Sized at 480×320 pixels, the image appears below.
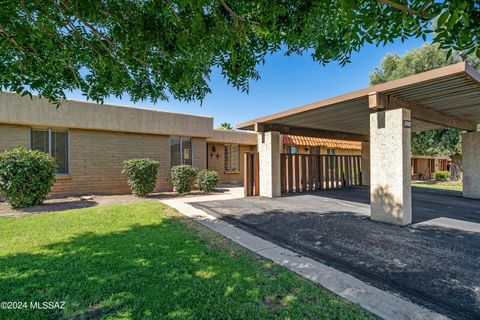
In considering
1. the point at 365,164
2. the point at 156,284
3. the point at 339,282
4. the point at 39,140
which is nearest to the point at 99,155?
the point at 39,140

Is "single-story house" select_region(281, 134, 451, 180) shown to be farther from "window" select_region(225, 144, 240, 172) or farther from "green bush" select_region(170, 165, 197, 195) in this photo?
"green bush" select_region(170, 165, 197, 195)

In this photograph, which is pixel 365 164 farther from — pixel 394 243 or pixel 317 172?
pixel 394 243

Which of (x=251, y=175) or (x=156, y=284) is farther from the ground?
(x=251, y=175)

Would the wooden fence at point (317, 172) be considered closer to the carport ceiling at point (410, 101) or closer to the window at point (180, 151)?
the carport ceiling at point (410, 101)

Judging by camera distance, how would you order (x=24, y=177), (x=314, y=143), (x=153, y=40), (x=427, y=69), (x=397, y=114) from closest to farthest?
(x=153, y=40) → (x=397, y=114) → (x=24, y=177) → (x=427, y=69) → (x=314, y=143)

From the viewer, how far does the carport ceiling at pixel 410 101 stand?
455 centimetres

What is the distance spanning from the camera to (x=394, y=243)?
4.21m

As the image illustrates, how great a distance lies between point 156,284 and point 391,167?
17.4ft

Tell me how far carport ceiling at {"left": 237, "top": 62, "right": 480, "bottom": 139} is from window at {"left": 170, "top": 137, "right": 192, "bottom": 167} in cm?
406

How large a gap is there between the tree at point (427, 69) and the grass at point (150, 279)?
1896 cm

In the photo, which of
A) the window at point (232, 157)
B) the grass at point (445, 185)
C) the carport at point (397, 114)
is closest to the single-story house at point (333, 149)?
the window at point (232, 157)

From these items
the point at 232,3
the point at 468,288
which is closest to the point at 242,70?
the point at 232,3

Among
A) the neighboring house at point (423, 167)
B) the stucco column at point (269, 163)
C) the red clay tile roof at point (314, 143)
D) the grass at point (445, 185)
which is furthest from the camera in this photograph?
the neighboring house at point (423, 167)

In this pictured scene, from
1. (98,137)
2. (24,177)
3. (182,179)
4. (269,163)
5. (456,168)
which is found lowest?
(182,179)
